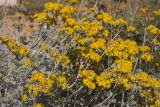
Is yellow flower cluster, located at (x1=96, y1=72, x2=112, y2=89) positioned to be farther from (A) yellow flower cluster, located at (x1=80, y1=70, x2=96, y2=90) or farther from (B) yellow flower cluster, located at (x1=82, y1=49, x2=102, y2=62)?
(B) yellow flower cluster, located at (x1=82, y1=49, x2=102, y2=62)

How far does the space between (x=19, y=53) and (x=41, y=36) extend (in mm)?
808

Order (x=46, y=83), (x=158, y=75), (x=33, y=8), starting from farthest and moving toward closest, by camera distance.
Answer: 1. (x=33, y=8)
2. (x=158, y=75)
3. (x=46, y=83)

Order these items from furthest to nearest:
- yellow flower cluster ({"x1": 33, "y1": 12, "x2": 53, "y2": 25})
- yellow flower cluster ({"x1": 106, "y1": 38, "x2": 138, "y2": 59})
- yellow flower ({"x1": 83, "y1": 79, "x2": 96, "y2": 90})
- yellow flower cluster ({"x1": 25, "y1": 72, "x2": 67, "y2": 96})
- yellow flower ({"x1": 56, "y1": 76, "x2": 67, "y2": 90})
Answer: yellow flower cluster ({"x1": 33, "y1": 12, "x2": 53, "y2": 25}) → yellow flower cluster ({"x1": 106, "y1": 38, "x2": 138, "y2": 59}) → yellow flower ({"x1": 56, "y1": 76, "x2": 67, "y2": 90}) → yellow flower ({"x1": 83, "y1": 79, "x2": 96, "y2": 90}) → yellow flower cluster ({"x1": 25, "y1": 72, "x2": 67, "y2": 96})

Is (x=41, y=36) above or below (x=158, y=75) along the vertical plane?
above

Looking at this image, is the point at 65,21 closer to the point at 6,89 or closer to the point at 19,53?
the point at 19,53

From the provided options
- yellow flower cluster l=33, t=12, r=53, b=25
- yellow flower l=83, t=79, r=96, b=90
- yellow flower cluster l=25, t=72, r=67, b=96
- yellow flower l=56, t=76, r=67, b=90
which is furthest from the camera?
yellow flower cluster l=33, t=12, r=53, b=25

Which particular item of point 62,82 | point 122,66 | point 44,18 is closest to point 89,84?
point 62,82

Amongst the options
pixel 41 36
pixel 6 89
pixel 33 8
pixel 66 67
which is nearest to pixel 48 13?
pixel 41 36

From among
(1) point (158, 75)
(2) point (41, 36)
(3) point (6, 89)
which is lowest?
(1) point (158, 75)

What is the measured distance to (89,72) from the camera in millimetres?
→ 4508

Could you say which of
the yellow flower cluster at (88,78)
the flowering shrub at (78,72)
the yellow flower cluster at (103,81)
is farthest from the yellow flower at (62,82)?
the yellow flower cluster at (103,81)

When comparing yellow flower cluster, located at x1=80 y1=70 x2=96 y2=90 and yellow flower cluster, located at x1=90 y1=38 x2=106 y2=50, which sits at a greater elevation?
yellow flower cluster, located at x1=90 y1=38 x2=106 y2=50

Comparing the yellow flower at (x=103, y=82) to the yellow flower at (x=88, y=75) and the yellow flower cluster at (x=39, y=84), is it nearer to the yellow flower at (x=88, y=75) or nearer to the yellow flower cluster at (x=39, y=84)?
the yellow flower at (x=88, y=75)

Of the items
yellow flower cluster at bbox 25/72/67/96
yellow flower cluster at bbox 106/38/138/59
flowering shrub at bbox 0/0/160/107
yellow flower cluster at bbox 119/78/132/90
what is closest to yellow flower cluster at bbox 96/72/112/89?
flowering shrub at bbox 0/0/160/107
